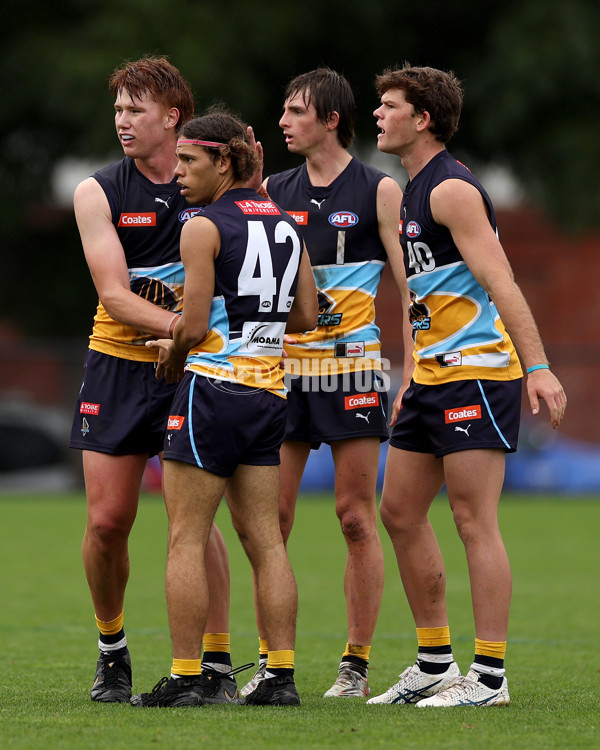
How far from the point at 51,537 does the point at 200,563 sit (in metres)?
9.57

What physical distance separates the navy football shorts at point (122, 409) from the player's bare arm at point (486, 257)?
4.80 feet

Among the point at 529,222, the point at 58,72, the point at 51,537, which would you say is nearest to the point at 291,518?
the point at 51,537

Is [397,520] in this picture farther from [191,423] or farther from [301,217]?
[301,217]

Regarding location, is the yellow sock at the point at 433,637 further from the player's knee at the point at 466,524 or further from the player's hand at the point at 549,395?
the player's hand at the point at 549,395

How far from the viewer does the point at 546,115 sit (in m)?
20.5

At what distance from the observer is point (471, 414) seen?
5.12 m

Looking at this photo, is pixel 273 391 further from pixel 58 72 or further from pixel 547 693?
pixel 58 72

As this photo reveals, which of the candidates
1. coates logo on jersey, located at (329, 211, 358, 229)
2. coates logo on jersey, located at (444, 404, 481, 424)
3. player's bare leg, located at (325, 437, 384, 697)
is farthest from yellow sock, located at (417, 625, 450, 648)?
coates logo on jersey, located at (329, 211, 358, 229)

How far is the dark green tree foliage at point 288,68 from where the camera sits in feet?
63.8

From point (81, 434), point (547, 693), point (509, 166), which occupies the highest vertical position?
point (509, 166)

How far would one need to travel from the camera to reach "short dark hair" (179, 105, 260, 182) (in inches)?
198

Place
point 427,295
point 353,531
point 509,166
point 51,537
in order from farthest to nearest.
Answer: point 509,166
point 51,537
point 353,531
point 427,295

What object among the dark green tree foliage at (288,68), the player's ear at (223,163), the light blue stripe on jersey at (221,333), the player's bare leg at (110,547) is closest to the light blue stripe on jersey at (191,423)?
the light blue stripe on jersey at (221,333)

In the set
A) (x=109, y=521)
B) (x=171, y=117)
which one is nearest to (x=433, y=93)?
(x=171, y=117)
